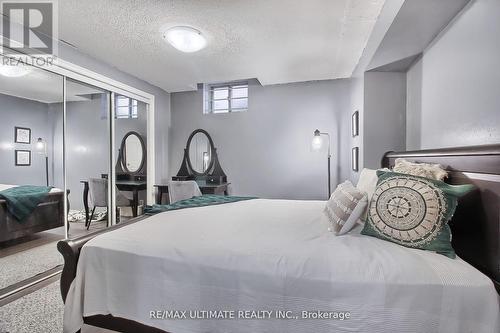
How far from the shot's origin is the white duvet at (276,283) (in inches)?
35.4

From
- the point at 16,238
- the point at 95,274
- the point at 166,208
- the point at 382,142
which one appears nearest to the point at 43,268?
the point at 16,238

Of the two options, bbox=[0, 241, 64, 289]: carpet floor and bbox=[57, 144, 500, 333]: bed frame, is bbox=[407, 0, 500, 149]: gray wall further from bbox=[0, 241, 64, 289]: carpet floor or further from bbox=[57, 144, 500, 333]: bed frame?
bbox=[0, 241, 64, 289]: carpet floor

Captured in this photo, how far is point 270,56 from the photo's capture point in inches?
117

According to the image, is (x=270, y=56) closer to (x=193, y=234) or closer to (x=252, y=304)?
(x=193, y=234)

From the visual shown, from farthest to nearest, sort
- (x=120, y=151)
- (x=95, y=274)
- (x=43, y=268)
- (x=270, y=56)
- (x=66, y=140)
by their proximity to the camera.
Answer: (x=120, y=151)
(x=270, y=56)
(x=66, y=140)
(x=43, y=268)
(x=95, y=274)

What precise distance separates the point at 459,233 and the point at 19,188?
3590mm

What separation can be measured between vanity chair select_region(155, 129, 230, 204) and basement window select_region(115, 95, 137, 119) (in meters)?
1.03

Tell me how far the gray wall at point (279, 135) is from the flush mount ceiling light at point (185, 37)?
181 centimetres

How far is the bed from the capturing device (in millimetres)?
2400

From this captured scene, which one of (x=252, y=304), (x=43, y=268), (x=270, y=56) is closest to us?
(x=252, y=304)

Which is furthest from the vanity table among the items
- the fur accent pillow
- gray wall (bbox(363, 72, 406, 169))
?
the fur accent pillow

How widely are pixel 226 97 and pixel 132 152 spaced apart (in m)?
1.86

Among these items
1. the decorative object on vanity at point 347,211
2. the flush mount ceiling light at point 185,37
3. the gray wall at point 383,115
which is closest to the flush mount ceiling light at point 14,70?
the flush mount ceiling light at point 185,37

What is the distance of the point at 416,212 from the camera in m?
1.15
